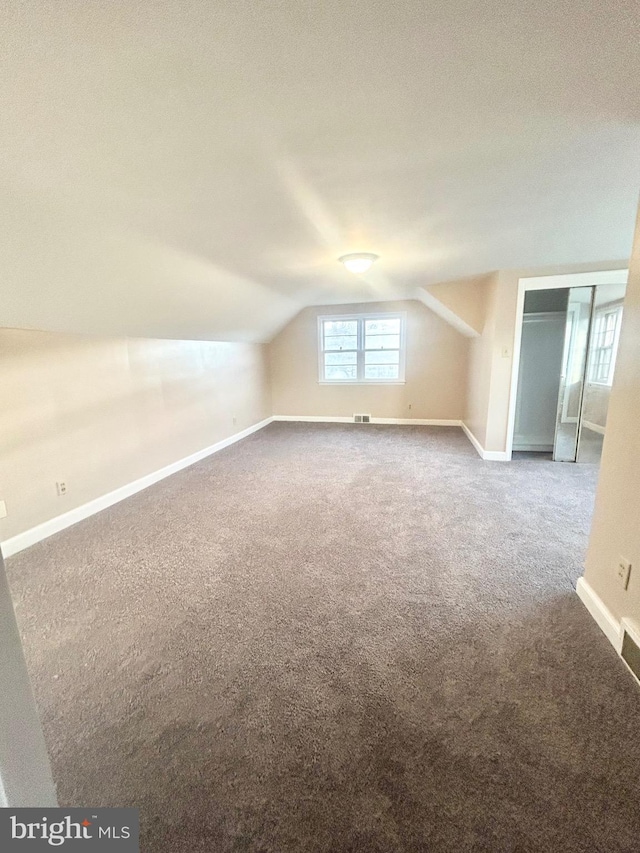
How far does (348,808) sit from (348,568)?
1.19 metres

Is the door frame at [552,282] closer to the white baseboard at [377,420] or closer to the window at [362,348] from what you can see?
the white baseboard at [377,420]

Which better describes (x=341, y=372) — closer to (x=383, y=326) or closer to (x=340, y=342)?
(x=340, y=342)

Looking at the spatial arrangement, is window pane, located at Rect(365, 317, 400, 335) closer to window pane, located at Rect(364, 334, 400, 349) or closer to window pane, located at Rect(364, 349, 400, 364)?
window pane, located at Rect(364, 334, 400, 349)

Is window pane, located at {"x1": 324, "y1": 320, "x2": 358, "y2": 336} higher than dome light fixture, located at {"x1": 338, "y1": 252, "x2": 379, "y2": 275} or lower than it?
lower

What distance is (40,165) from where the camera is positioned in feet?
4.59

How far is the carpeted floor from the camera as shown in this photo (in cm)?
102

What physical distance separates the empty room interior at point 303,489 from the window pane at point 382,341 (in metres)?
2.40

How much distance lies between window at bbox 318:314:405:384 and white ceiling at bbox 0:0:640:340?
10.8ft

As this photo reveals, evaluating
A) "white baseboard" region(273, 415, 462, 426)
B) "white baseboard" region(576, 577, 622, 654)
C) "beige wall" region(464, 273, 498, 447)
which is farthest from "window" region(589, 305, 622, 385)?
"white baseboard" region(576, 577, 622, 654)

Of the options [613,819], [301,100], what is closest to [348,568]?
[613,819]

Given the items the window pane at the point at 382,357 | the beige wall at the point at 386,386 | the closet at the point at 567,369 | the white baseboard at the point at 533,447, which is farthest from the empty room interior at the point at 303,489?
the window pane at the point at 382,357

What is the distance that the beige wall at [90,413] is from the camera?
2.49 meters

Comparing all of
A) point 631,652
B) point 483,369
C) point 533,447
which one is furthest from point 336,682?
point 533,447

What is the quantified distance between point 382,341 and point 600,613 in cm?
498
